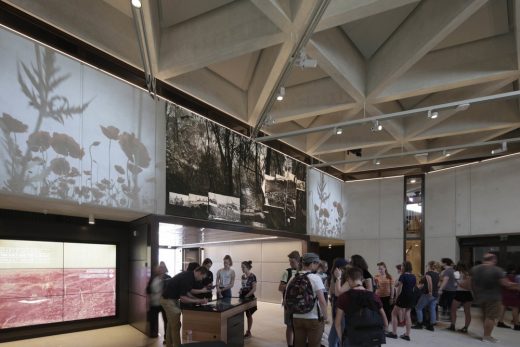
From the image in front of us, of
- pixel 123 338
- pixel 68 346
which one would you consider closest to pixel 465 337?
pixel 123 338

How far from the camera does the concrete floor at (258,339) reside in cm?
692

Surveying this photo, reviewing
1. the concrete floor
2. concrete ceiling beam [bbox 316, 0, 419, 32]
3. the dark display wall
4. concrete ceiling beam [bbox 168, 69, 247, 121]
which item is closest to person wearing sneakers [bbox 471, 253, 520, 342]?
the concrete floor

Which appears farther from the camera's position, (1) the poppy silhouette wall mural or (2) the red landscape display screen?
(2) the red landscape display screen

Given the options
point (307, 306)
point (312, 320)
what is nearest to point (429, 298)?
point (312, 320)

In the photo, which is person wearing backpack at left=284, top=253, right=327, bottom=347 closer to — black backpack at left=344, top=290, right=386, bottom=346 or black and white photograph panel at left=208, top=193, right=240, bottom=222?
black backpack at left=344, top=290, right=386, bottom=346

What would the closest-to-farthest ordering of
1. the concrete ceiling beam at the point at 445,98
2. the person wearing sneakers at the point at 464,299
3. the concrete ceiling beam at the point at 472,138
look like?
1. the person wearing sneakers at the point at 464,299
2. the concrete ceiling beam at the point at 445,98
3. the concrete ceiling beam at the point at 472,138

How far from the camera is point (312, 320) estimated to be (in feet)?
15.0

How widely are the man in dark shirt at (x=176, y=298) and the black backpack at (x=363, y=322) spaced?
2.37 metres

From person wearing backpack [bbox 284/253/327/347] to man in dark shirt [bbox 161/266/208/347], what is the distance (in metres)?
1.46

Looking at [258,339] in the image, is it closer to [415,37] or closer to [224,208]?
[224,208]

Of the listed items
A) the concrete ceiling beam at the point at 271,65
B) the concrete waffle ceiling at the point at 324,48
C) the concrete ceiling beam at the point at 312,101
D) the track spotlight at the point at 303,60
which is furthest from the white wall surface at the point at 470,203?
the track spotlight at the point at 303,60

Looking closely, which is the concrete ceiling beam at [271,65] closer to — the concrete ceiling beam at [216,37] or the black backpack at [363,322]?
the concrete ceiling beam at [216,37]

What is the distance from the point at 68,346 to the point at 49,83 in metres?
Result: 4.38

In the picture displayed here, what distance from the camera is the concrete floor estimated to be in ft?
22.7
